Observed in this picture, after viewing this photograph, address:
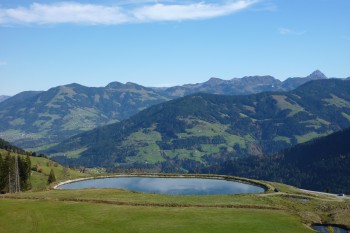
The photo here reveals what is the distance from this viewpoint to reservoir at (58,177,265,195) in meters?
143

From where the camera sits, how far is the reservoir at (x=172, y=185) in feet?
468

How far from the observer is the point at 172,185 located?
518ft

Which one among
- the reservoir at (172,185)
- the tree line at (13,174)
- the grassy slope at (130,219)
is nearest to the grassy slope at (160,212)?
the grassy slope at (130,219)

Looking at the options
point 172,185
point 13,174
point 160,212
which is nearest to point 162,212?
point 160,212

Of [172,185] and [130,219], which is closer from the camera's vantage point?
[130,219]

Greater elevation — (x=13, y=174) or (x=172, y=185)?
(x=13, y=174)

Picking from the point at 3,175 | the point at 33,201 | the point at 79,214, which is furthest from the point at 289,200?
the point at 3,175

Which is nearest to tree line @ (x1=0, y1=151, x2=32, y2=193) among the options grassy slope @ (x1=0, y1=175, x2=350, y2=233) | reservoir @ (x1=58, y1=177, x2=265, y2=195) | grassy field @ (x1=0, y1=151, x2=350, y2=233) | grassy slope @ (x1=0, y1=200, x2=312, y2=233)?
reservoir @ (x1=58, y1=177, x2=265, y2=195)

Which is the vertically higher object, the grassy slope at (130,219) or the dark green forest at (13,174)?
the dark green forest at (13,174)

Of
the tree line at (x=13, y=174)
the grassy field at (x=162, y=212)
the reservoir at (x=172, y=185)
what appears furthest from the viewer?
the tree line at (x=13, y=174)

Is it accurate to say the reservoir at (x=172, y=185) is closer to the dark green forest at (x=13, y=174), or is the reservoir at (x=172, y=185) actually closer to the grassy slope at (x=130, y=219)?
the dark green forest at (x=13, y=174)

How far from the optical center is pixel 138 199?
116m

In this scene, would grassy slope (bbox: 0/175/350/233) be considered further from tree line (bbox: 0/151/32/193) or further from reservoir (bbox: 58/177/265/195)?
tree line (bbox: 0/151/32/193)

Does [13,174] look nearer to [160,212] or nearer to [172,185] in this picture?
[172,185]
